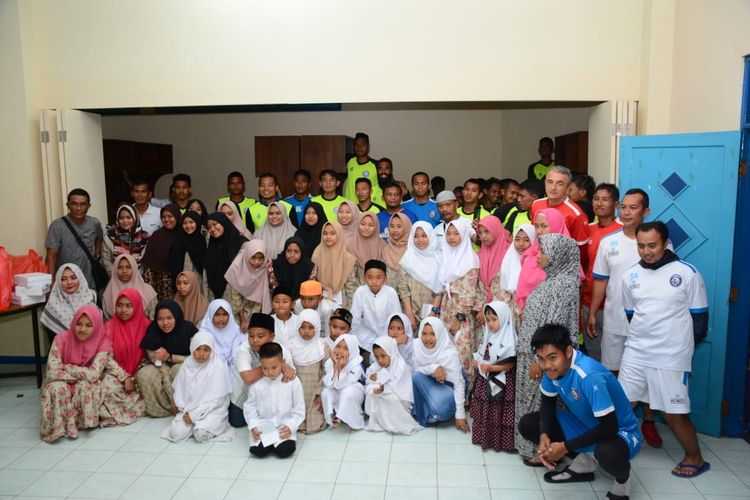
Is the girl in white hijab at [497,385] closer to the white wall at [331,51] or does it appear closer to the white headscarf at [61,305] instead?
the white wall at [331,51]

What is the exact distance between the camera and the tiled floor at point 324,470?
3.77 meters

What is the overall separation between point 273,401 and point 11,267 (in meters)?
2.92

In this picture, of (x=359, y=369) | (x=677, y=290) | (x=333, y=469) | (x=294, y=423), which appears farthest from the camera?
(x=359, y=369)

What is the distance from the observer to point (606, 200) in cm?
456

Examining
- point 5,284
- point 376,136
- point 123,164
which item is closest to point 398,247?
point 5,284

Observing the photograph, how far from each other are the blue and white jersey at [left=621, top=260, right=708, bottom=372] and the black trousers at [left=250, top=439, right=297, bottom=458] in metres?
2.31

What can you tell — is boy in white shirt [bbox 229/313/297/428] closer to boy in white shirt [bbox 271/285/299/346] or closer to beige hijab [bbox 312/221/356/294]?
boy in white shirt [bbox 271/285/299/346]

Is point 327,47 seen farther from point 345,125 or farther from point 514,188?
point 345,125

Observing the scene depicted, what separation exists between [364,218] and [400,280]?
64 centimetres

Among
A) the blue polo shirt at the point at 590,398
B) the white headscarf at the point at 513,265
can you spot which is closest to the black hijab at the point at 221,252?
the white headscarf at the point at 513,265

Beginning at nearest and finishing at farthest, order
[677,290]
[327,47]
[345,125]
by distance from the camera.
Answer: [677,290]
[327,47]
[345,125]

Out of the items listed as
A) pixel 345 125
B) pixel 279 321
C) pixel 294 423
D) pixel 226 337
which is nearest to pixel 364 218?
pixel 279 321

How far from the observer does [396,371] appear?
4703mm

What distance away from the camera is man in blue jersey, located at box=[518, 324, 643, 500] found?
3352 millimetres
